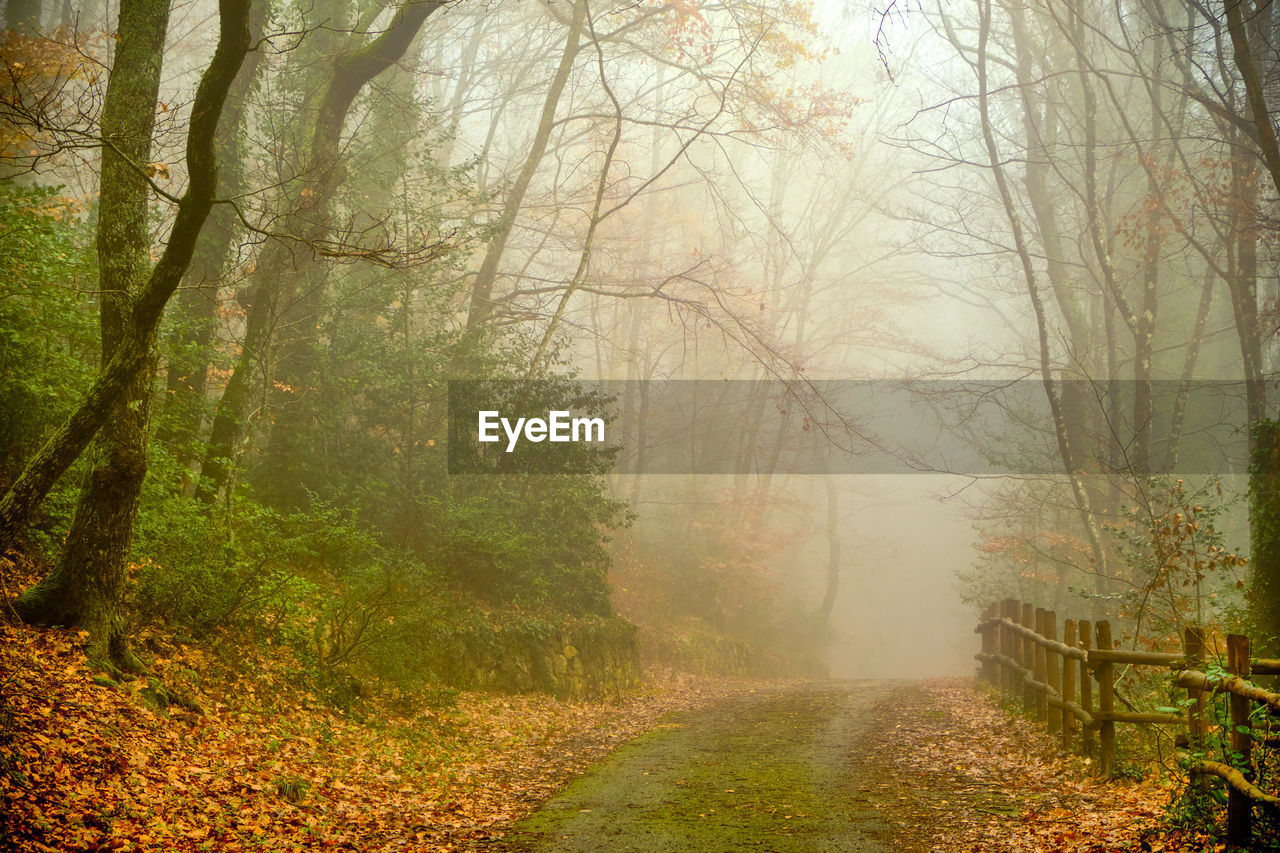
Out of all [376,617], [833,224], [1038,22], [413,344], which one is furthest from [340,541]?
[833,224]

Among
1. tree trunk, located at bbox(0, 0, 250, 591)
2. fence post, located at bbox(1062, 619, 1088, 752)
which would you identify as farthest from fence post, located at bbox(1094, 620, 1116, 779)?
tree trunk, located at bbox(0, 0, 250, 591)

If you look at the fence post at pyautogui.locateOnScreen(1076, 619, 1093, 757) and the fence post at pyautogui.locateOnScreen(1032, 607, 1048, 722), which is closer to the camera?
the fence post at pyautogui.locateOnScreen(1076, 619, 1093, 757)

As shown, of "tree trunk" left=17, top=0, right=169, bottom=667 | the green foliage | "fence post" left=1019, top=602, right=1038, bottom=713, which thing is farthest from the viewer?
"fence post" left=1019, top=602, right=1038, bottom=713

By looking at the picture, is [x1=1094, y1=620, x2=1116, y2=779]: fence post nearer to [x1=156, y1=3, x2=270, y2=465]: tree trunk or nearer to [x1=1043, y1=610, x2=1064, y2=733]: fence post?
[x1=1043, y1=610, x2=1064, y2=733]: fence post

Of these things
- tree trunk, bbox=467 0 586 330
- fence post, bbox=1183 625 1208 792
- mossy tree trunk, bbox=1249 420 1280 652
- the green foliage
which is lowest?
fence post, bbox=1183 625 1208 792

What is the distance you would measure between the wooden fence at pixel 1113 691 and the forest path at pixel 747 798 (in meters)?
1.54

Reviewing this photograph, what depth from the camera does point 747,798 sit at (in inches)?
290

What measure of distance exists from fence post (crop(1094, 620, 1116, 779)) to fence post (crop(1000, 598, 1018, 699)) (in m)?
4.71

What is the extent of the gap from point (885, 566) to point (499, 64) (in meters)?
37.4

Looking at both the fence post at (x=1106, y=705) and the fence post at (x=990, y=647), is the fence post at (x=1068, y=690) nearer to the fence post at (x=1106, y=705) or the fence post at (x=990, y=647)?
the fence post at (x=1106, y=705)

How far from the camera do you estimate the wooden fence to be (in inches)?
189

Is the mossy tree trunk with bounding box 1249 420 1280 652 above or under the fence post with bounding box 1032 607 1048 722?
above

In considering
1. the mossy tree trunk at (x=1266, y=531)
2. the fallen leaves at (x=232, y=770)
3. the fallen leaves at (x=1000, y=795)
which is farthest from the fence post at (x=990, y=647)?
the fallen leaves at (x=232, y=770)

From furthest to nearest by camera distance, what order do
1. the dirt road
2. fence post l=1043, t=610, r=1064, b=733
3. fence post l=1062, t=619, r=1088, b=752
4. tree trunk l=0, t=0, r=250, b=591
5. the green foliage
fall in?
fence post l=1043, t=610, r=1064, b=733 → fence post l=1062, t=619, r=1088, b=752 → the green foliage → tree trunk l=0, t=0, r=250, b=591 → the dirt road
